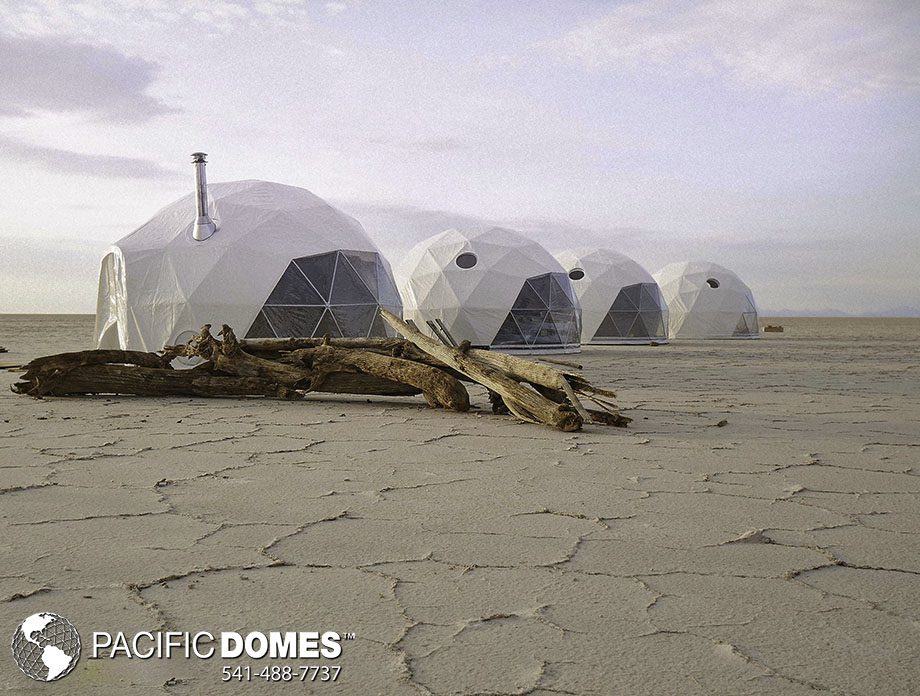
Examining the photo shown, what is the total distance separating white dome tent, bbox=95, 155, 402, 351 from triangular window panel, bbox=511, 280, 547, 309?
16.1ft

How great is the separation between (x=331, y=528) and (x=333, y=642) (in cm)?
100

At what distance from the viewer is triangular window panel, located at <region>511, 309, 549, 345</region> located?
17.0m

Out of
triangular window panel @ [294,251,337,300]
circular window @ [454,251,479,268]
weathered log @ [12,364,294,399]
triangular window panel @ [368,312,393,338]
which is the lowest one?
weathered log @ [12,364,294,399]

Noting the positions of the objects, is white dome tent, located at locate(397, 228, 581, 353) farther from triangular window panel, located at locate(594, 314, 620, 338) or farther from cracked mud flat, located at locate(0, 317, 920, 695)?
cracked mud flat, located at locate(0, 317, 920, 695)

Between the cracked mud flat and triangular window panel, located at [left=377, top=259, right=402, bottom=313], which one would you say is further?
triangular window panel, located at [left=377, top=259, right=402, bottom=313]

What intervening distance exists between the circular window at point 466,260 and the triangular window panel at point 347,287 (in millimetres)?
5182

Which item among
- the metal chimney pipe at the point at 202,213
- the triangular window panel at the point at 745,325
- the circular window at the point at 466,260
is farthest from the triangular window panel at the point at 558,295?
the triangular window panel at the point at 745,325

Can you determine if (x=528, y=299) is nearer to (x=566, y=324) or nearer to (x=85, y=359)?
(x=566, y=324)

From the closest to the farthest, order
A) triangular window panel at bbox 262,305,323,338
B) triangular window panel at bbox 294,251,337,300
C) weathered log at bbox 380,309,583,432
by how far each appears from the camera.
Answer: weathered log at bbox 380,309,583,432
triangular window panel at bbox 262,305,323,338
triangular window panel at bbox 294,251,337,300

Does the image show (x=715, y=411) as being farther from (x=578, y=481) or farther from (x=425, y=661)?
(x=425, y=661)

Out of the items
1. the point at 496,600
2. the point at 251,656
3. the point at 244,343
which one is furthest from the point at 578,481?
the point at 244,343

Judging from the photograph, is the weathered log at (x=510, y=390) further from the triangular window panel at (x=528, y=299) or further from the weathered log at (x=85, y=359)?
the triangular window panel at (x=528, y=299)

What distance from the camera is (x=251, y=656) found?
1.88m

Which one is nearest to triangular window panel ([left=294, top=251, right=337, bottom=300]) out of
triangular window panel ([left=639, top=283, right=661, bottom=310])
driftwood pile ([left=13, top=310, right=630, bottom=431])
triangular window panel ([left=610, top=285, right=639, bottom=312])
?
driftwood pile ([left=13, top=310, right=630, bottom=431])
